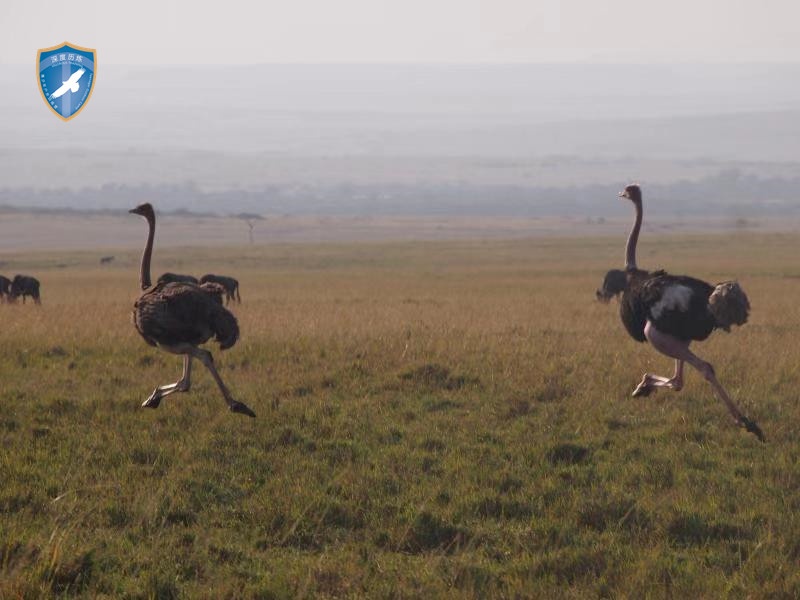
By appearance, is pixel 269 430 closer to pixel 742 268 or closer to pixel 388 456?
pixel 388 456

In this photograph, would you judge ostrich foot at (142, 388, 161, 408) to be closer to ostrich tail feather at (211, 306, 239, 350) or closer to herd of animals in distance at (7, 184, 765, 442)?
herd of animals in distance at (7, 184, 765, 442)

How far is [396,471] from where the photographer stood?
901 cm

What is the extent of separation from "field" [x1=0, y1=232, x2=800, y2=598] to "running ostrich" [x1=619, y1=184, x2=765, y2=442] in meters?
0.57

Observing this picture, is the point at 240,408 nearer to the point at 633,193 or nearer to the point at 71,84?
the point at 633,193

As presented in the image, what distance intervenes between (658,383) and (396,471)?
118 inches

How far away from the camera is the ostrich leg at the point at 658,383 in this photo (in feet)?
34.8

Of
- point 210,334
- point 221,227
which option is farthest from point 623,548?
point 221,227

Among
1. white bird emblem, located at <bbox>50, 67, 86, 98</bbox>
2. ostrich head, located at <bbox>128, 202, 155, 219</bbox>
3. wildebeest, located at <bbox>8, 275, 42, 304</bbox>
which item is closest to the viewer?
ostrich head, located at <bbox>128, 202, 155, 219</bbox>

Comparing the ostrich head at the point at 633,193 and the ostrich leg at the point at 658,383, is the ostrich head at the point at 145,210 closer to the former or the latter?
the ostrich head at the point at 633,193

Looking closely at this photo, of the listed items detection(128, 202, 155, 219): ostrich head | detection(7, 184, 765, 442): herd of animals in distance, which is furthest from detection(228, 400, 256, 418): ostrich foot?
detection(128, 202, 155, 219): ostrich head

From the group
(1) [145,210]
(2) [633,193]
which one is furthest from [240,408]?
(2) [633,193]

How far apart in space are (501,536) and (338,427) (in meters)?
2.66

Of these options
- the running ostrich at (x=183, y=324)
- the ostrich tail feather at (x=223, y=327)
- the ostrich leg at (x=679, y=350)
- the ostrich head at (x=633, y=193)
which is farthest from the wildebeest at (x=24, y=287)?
the ostrich leg at (x=679, y=350)

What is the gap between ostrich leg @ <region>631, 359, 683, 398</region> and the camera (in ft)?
34.8
